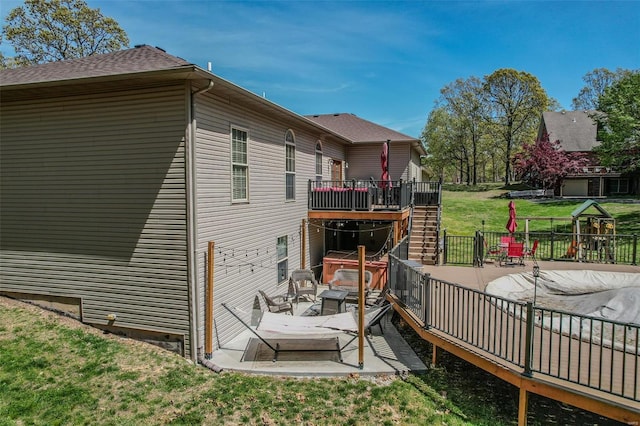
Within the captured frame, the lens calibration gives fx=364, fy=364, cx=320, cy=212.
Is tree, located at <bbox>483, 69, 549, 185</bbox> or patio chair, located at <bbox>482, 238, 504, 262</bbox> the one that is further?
tree, located at <bbox>483, 69, 549, 185</bbox>

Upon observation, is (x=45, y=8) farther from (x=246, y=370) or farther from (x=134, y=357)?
(x=246, y=370)

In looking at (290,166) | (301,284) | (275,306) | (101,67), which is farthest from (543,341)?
(101,67)

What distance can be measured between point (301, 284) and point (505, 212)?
A: 19.4 m

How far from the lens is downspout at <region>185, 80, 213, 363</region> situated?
23.1 ft

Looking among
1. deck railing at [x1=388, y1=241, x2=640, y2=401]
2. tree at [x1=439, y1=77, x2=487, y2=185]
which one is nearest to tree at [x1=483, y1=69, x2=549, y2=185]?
tree at [x1=439, y1=77, x2=487, y2=185]

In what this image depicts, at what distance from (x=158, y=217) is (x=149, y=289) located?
4.89ft

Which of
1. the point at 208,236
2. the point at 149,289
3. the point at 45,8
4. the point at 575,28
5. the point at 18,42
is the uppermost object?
the point at 45,8

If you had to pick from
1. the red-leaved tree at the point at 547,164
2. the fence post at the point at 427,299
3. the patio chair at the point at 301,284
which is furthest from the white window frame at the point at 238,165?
the red-leaved tree at the point at 547,164

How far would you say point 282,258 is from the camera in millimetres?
11438

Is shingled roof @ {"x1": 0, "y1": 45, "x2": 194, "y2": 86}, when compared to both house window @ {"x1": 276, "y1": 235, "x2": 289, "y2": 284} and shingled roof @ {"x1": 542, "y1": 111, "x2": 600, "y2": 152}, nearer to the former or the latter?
house window @ {"x1": 276, "y1": 235, "x2": 289, "y2": 284}

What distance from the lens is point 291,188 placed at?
39.7 feet

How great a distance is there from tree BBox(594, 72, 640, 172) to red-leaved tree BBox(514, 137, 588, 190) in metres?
10.6

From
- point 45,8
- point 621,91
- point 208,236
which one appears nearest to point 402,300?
point 208,236

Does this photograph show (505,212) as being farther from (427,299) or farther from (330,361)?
(330,361)
